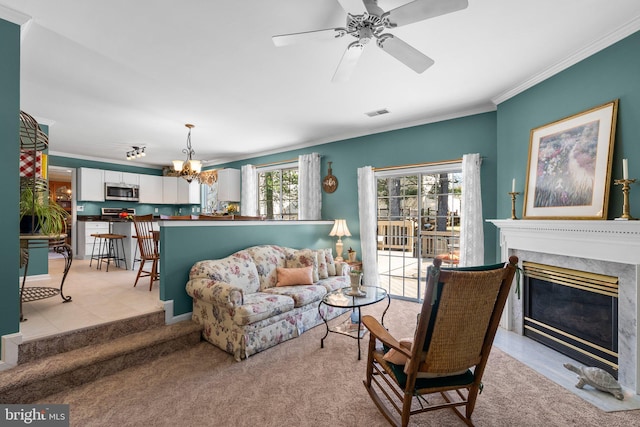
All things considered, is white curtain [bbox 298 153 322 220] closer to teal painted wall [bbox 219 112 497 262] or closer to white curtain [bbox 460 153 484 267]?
teal painted wall [bbox 219 112 497 262]

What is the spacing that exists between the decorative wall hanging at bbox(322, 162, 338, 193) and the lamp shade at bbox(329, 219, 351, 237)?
2.25 ft

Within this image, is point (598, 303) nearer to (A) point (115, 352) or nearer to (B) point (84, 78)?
(A) point (115, 352)

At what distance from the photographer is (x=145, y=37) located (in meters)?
2.46

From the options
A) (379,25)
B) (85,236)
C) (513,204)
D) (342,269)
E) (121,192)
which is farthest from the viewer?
(121,192)

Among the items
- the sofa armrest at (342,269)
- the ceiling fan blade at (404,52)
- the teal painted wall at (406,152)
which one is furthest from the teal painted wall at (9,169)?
the teal painted wall at (406,152)

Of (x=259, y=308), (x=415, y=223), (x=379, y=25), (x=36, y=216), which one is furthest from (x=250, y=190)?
(x=379, y=25)

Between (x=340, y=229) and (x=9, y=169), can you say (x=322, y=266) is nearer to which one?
(x=340, y=229)

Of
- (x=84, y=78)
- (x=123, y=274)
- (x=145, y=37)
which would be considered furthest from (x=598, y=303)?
(x=123, y=274)

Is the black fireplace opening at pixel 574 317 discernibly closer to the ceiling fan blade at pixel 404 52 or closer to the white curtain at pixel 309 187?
the ceiling fan blade at pixel 404 52

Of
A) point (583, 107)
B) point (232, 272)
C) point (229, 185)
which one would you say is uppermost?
point (583, 107)

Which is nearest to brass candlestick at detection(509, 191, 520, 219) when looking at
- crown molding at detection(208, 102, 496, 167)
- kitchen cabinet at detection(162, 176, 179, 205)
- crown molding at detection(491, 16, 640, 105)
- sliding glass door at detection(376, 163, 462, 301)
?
sliding glass door at detection(376, 163, 462, 301)

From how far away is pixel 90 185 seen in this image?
6.98 m

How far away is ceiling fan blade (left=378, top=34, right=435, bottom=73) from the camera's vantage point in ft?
6.86

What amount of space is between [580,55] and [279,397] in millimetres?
3907
